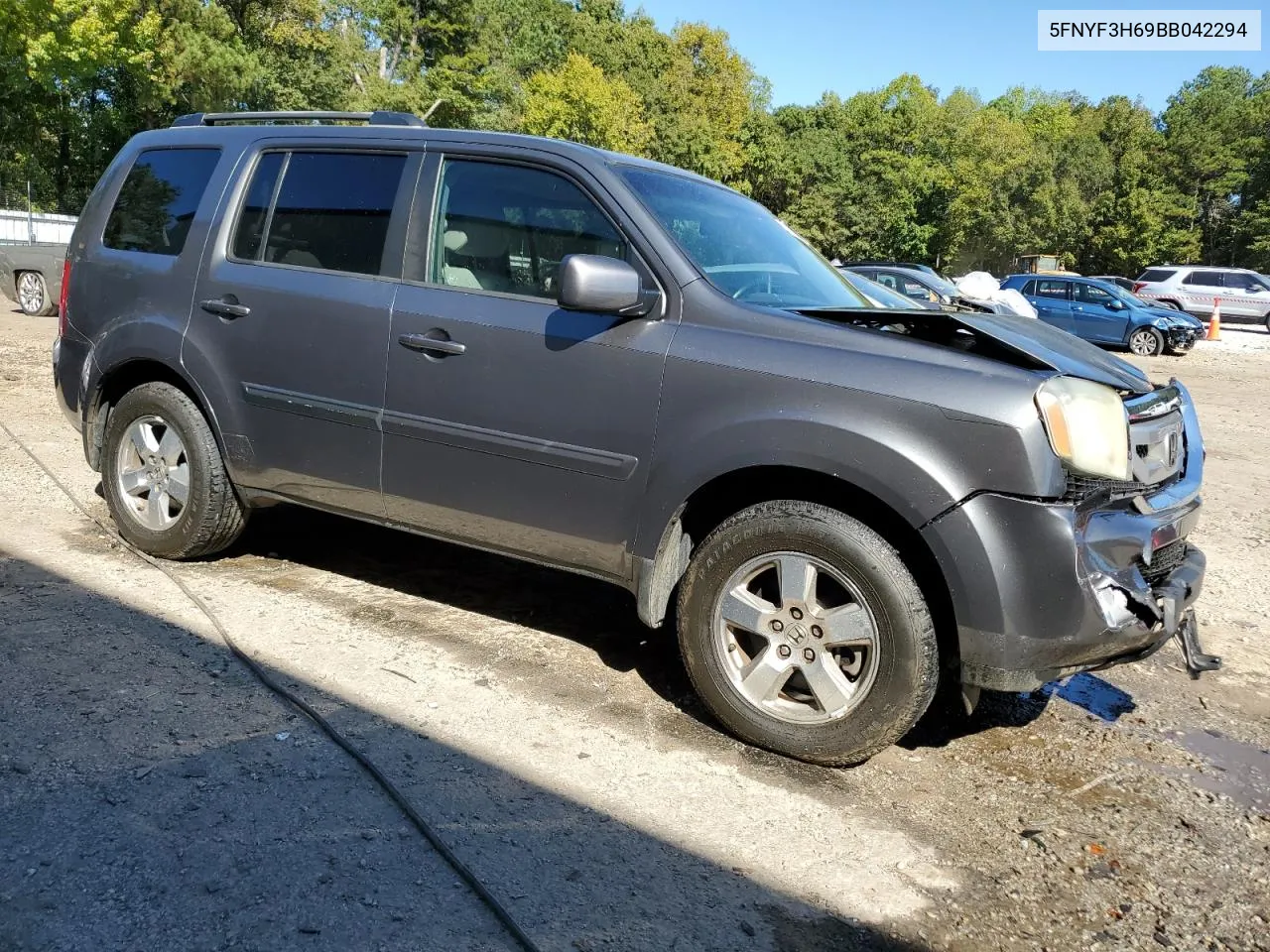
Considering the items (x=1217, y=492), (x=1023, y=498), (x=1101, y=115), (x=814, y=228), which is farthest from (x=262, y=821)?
(x=1101, y=115)

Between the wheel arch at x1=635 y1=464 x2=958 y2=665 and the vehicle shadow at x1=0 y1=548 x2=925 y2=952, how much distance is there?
83 cm

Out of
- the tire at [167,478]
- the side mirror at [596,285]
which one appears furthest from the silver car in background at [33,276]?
the side mirror at [596,285]

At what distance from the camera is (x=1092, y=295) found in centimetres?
2223

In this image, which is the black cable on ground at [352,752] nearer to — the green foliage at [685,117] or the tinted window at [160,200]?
the tinted window at [160,200]

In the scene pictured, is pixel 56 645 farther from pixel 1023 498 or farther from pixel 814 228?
pixel 814 228

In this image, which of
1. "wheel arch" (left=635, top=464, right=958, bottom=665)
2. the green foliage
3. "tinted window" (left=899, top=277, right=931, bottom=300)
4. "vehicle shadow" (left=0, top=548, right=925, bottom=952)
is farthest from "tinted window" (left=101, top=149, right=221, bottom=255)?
the green foliage

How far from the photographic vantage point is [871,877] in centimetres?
273

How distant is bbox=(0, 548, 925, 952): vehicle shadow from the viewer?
2379mm

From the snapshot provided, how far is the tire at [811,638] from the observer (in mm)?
3090

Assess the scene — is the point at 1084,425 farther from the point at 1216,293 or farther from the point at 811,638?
the point at 1216,293

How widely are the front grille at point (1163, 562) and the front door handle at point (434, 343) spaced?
7.82 feet

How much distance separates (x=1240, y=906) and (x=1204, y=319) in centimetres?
3159

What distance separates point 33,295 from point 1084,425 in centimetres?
1699

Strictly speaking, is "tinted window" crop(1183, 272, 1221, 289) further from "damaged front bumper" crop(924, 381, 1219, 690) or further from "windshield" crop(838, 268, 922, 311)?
"damaged front bumper" crop(924, 381, 1219, 690)
